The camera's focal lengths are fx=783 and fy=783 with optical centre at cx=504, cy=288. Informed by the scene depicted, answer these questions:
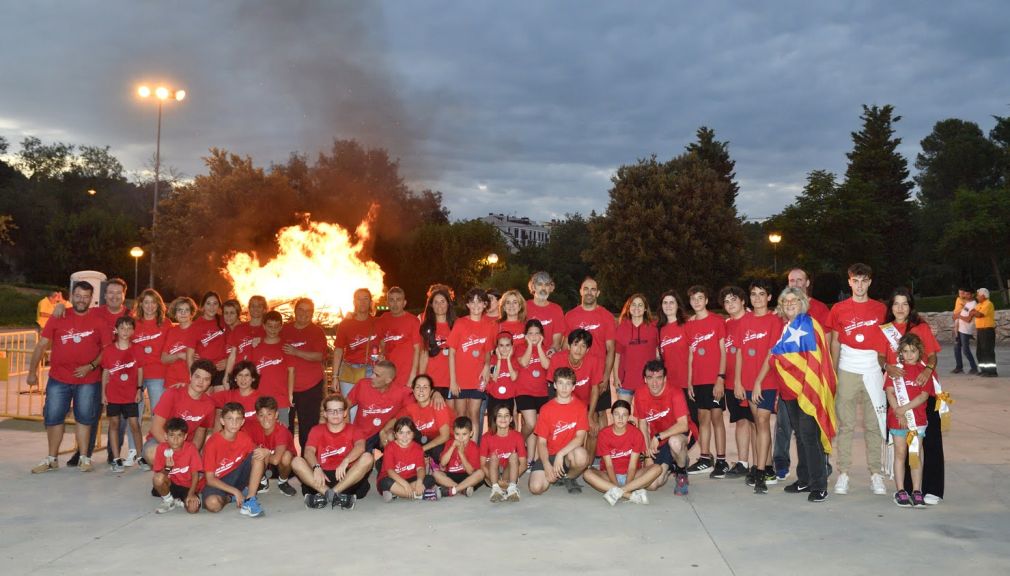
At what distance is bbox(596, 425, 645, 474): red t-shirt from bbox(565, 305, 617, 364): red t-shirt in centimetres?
108

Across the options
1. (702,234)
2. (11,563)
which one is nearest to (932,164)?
(702,234)

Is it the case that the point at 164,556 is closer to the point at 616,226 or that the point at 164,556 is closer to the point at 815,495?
the point at 815,495

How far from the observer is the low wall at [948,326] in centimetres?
2198

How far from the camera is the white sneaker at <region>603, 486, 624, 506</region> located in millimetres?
5941

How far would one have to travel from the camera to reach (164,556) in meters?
4.75

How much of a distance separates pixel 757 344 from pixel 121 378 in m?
5.80

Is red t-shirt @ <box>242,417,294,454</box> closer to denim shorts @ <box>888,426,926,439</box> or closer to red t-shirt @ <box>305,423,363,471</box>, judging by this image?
red t-shirt @ <box>305,423,363,471</box>

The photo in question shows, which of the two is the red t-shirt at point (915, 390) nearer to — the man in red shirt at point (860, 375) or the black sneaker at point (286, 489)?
the man in red shirt at point (860, 375)

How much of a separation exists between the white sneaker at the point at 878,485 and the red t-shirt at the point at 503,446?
9.26ft

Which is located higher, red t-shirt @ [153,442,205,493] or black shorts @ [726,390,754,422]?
black shorts @ [726,390,754,422]

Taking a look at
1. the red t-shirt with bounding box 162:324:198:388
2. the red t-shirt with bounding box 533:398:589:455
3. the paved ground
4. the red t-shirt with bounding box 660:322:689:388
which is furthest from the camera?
the red t-shirt with bounding box 162:324:198:388

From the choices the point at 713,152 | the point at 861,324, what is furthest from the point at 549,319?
the point at 713,152

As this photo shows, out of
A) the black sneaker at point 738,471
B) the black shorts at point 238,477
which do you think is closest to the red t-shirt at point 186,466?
the black shorts at point 238,477

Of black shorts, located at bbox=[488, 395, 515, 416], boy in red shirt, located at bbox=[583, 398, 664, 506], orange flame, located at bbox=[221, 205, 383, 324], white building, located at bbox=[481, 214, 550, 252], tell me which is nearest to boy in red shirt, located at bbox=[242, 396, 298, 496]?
black shorts, located at bbox=[488, 395, 515, 416]
